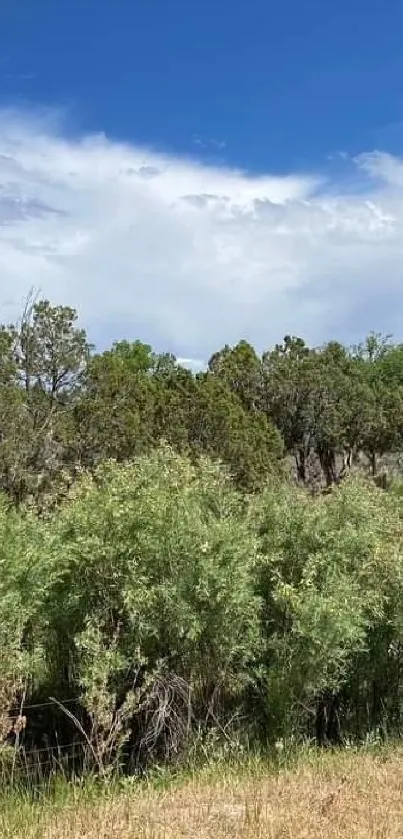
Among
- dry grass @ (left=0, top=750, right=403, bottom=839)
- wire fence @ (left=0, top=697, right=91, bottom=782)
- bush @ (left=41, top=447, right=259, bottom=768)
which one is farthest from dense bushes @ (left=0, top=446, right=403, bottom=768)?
dry grass @ (left=0, top=750, right=403, bottom=839)

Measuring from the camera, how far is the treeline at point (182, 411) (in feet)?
64.8

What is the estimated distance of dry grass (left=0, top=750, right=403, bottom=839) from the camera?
634 centimetres

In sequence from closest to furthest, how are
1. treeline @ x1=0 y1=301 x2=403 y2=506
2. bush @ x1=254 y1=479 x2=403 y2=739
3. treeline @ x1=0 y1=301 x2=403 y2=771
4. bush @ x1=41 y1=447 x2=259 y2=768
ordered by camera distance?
treeline @ x1=0 y1=301 x2=403 y2=771
bush @ x1=41 y1=447 x2=259 y2=768
bush @ x1=254 y1=479 x2=403 y2=739
treeline @ x1=0 y1=301 x2=403 y2=506

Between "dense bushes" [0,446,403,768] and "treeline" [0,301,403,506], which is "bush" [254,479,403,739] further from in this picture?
"treeline" [0,301,403,506]

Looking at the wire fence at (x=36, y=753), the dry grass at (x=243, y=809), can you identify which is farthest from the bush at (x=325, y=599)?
the wire fence at (x=36, y=753)

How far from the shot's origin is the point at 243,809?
7.06 meters

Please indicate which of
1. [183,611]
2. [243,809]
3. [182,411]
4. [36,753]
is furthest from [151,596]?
[182,411]

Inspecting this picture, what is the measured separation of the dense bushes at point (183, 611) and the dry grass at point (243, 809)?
1.23 m

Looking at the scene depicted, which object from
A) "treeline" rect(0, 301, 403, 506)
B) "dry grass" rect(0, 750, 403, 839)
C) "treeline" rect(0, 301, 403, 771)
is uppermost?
"treeline" rect(0, 301, 403, 506)

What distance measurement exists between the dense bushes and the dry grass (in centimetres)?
123

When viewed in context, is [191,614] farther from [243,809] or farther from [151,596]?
[243,809]

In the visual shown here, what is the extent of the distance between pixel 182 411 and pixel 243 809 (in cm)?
1991

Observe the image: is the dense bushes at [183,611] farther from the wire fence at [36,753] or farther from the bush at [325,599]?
the wire fence at [36,753]

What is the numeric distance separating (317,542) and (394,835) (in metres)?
4.84
